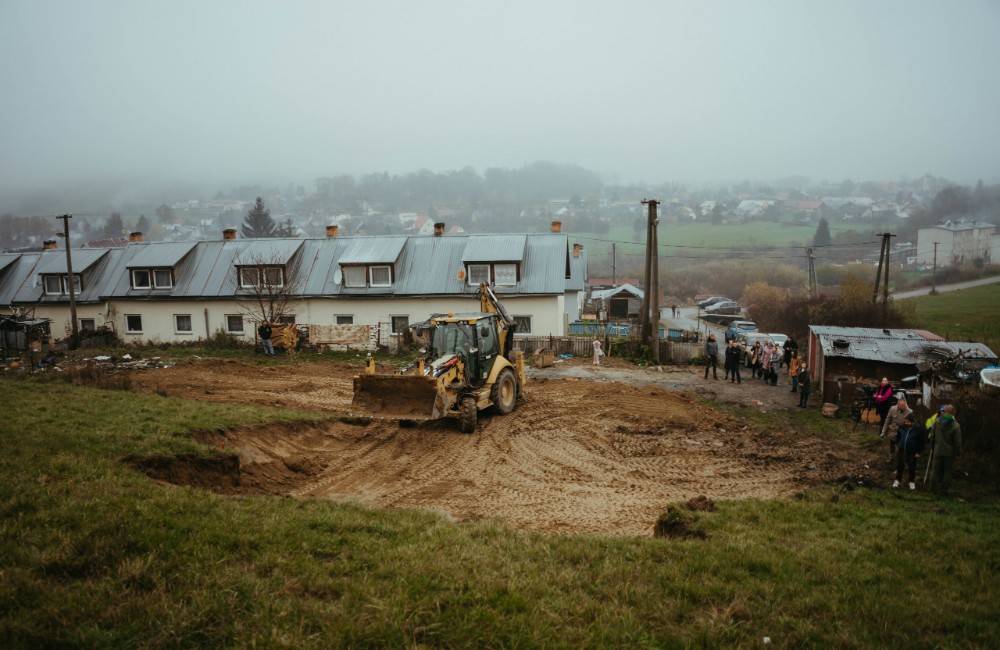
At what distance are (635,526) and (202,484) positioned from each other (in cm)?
690

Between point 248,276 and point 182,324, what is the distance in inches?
199

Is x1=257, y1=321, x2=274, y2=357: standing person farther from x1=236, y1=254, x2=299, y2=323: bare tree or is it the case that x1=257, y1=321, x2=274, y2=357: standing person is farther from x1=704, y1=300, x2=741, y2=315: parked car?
x1=704, y1=300, x2=741, y2=315: parked car

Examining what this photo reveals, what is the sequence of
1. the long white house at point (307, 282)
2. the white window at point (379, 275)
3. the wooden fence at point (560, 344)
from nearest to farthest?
the wooden fence at point (560, 344)
the long white house at point (307, 282)
the white window at point (379, 275)

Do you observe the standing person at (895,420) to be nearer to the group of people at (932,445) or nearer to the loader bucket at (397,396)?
the group of people at (932,445)

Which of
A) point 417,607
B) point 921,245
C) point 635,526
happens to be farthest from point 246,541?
point 921,245

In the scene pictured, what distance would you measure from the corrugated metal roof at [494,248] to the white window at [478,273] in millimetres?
420

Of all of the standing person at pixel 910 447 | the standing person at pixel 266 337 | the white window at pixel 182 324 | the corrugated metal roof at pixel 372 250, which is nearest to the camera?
the standing person at pixel 910 447

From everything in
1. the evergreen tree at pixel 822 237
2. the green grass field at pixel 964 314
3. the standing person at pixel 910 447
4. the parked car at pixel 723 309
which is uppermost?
the evergreen tree at pixel 822 237

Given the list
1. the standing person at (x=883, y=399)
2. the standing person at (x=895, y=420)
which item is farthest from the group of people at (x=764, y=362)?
the standing person at (x=895, y=420)

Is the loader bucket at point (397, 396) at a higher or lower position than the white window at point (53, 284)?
lower

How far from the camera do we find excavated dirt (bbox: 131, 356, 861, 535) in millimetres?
10688

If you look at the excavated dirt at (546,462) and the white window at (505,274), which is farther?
the white window at (505,274)

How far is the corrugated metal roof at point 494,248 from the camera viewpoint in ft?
105

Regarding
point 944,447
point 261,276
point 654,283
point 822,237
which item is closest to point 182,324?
point 261,276
